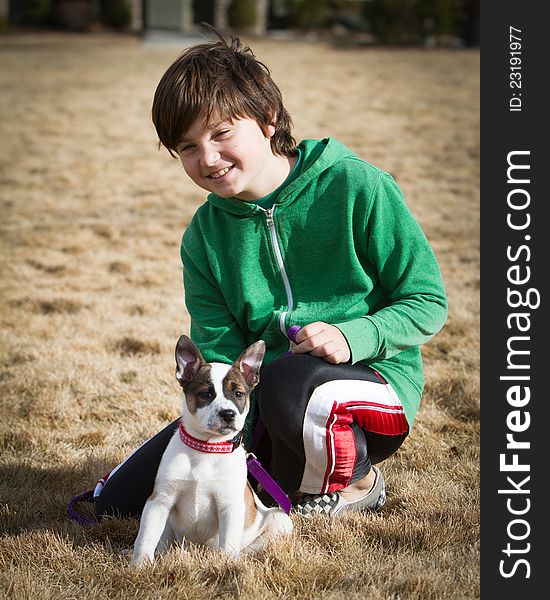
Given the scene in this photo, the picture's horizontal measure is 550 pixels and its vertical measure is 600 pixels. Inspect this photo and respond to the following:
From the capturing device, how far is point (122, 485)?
9.32 ft

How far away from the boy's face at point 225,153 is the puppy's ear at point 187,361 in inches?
22.9

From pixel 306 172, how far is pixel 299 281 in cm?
39

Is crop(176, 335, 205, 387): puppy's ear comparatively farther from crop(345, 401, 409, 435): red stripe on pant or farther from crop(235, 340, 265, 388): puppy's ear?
crop(345, 401, 409, 435): red stripe on pant

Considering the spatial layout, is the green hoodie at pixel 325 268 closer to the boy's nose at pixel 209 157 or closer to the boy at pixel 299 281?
the boy at pixel 299 281

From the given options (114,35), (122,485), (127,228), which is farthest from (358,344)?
(114,35)

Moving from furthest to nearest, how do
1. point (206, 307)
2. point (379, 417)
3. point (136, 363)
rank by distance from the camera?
1. point (136, 363)
2. point (206, 307)
3. point (379, 417)

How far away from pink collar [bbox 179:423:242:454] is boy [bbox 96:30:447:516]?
230mm

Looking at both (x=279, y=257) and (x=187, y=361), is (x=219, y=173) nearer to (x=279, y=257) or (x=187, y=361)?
(x=279, y=257)

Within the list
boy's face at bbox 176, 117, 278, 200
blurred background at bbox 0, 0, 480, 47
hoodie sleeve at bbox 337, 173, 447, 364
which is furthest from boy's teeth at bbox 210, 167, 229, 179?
blurred background at bbox 0, 0, 480, 47

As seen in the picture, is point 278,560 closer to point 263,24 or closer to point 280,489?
point 280,489

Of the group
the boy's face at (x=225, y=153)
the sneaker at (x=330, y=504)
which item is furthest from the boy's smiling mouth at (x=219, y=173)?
the sneaker at (x=330, y=504)

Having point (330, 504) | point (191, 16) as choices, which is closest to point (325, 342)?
point (330, 504)

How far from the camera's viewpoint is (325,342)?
8.48ft

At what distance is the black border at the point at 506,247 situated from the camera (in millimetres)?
2623
